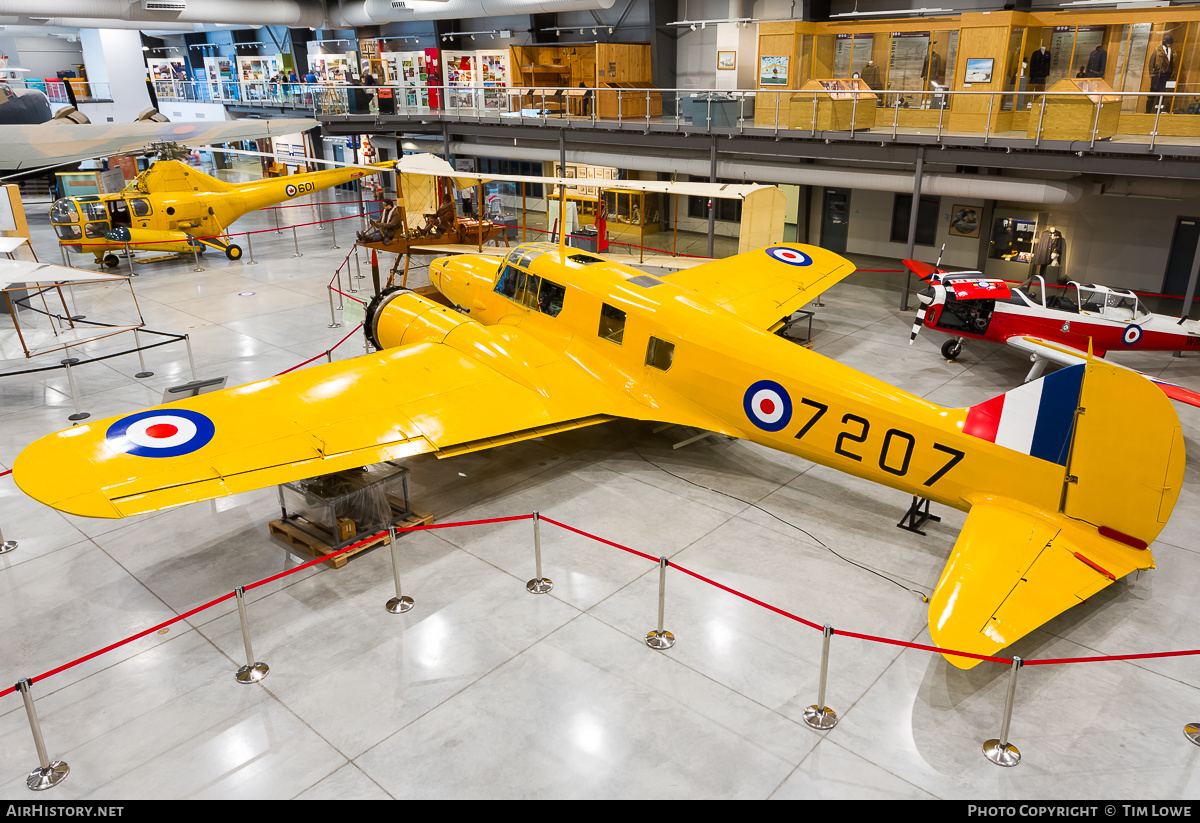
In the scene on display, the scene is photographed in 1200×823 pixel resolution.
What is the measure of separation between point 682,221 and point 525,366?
1895cm

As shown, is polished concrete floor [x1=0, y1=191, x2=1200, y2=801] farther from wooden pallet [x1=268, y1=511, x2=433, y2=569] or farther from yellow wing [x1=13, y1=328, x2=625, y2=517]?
yellow wing [x1=13, y1=328, x2=625, y2=517]

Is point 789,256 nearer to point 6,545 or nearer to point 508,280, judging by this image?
point 508,280

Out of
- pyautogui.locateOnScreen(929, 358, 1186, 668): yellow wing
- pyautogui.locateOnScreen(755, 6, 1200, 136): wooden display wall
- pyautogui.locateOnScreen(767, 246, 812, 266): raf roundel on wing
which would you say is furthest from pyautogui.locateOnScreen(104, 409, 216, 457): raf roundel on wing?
pyautogui.locateOnScreen(755, 6, 1200, 136): wooden display wall

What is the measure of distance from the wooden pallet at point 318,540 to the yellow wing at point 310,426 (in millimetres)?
1075

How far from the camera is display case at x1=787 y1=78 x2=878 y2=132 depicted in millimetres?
18250

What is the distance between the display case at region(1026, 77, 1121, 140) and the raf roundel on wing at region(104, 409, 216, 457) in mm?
16269

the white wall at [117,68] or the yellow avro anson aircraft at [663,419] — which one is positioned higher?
the white wall at [117,68]

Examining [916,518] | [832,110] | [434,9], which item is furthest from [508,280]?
[434,9]

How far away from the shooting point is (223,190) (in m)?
23.5

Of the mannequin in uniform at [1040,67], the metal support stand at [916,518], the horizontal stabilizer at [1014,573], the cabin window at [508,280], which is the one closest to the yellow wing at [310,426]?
the cabin window at [508,280]

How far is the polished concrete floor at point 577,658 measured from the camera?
6035 millimetres

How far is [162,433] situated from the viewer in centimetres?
806

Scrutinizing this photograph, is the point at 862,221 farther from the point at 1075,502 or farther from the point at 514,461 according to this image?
the point at 1075,502

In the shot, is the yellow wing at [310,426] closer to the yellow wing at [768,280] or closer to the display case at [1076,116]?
the yellow wing at [768,280]
